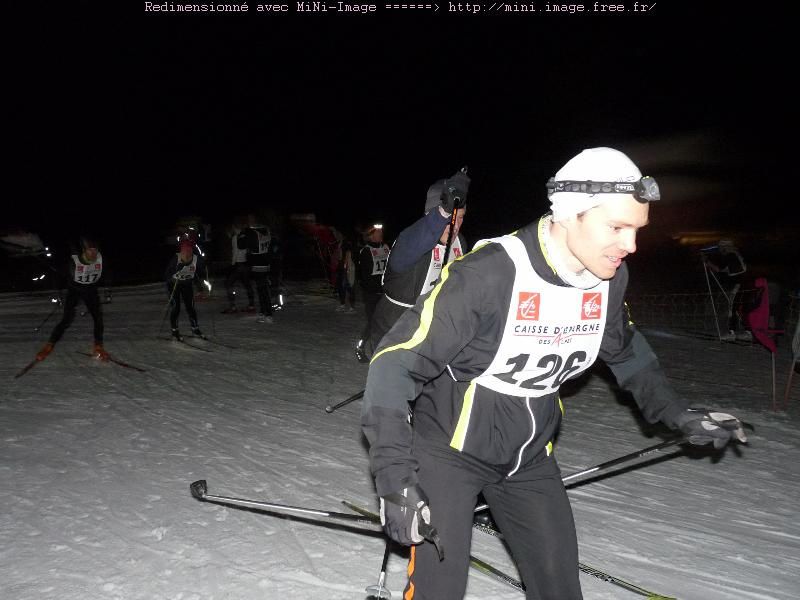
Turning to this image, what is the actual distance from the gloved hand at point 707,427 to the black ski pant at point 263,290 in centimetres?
1162

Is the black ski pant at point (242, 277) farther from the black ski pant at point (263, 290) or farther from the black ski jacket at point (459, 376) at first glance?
the black ski jacket at point (459, 376)

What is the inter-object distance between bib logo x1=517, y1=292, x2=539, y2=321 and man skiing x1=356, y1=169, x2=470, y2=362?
1690 millimetres

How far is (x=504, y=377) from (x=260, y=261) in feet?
39.5

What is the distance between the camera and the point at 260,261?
45.2 feet

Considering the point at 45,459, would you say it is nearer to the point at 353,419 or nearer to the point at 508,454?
the point at 353,419

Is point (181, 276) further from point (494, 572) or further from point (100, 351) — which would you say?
point (494, 572)

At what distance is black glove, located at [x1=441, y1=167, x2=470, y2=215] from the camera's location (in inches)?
157

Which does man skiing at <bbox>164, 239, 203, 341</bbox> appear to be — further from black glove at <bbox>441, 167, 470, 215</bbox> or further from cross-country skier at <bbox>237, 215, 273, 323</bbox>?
black glove at <bbox>441, 167, 470, 215</bbox>

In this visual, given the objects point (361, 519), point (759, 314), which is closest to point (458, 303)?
point (361, 519)

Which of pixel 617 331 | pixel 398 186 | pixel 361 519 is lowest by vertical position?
pixel 361 519

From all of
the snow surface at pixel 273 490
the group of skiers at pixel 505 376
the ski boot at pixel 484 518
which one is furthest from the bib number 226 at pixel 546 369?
the ski boot at pixel 484 518

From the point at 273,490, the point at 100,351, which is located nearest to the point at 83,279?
the point at 100,351

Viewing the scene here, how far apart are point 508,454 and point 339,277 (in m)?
13.9

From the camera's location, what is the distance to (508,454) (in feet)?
7.19
